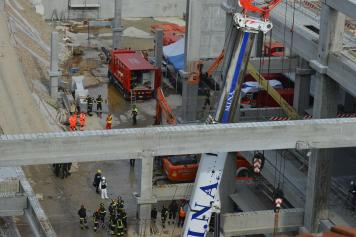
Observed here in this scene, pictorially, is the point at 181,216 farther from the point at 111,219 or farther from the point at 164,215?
the point at 111,219

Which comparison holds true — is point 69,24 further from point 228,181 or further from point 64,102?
point 228,181

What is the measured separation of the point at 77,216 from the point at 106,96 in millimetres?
14163

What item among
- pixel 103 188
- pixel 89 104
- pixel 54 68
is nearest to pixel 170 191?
pixel 103 188

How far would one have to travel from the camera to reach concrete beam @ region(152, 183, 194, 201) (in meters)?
32.2

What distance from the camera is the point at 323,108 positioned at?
30.1m

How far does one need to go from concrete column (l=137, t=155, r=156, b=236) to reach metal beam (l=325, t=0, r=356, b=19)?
287 inches

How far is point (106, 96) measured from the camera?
4716 cm

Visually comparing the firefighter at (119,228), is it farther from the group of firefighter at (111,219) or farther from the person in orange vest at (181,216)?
the person in orange vest at (181,216)

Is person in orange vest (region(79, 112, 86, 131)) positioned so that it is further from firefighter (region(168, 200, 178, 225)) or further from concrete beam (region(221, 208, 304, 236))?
concrete beam (region(221, 208, 304, 236))

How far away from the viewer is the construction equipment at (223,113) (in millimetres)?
25953

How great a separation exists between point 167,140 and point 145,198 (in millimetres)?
8899

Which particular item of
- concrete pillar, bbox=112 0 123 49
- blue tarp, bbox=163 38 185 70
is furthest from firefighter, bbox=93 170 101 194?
concrete pillar, bbox=112 0 123 49

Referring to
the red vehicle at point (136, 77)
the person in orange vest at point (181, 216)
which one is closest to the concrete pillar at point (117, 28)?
the red vehicle at point (136, 77)

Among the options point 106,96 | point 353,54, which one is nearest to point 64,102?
point 106,96
